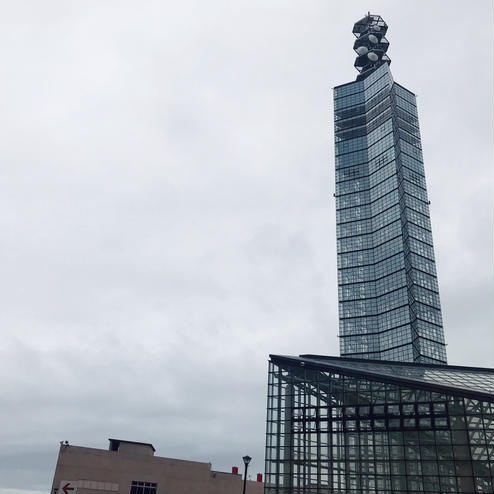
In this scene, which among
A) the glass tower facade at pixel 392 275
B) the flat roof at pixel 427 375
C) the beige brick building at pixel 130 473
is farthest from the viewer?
the glass tower facade at pixel 392 275

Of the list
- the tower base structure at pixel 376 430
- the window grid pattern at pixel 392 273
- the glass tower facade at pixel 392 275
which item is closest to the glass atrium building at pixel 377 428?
the tower base structure at pixel 376 430

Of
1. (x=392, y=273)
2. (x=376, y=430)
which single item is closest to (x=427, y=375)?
(x=376, y=430)

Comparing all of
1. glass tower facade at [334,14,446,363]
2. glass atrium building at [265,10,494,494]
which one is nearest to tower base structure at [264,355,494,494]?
glass atrium building at [265,10,494,494]

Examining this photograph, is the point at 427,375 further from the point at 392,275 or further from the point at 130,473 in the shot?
the point at 392,275

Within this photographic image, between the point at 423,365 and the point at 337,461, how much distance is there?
21.5 metres

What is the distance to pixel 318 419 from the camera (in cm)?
5809

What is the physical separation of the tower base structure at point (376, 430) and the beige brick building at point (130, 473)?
21.2 meters

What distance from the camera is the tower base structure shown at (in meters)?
49.8

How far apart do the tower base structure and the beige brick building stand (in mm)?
21169

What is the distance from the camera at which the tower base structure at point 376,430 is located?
164 ft

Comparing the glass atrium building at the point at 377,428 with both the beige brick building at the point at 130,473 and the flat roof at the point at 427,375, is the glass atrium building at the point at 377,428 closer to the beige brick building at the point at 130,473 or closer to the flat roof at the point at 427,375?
the flat roof at the point at 427,375

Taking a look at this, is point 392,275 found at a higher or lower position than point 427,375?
higher

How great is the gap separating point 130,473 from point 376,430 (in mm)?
34697

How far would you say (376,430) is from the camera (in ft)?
180
